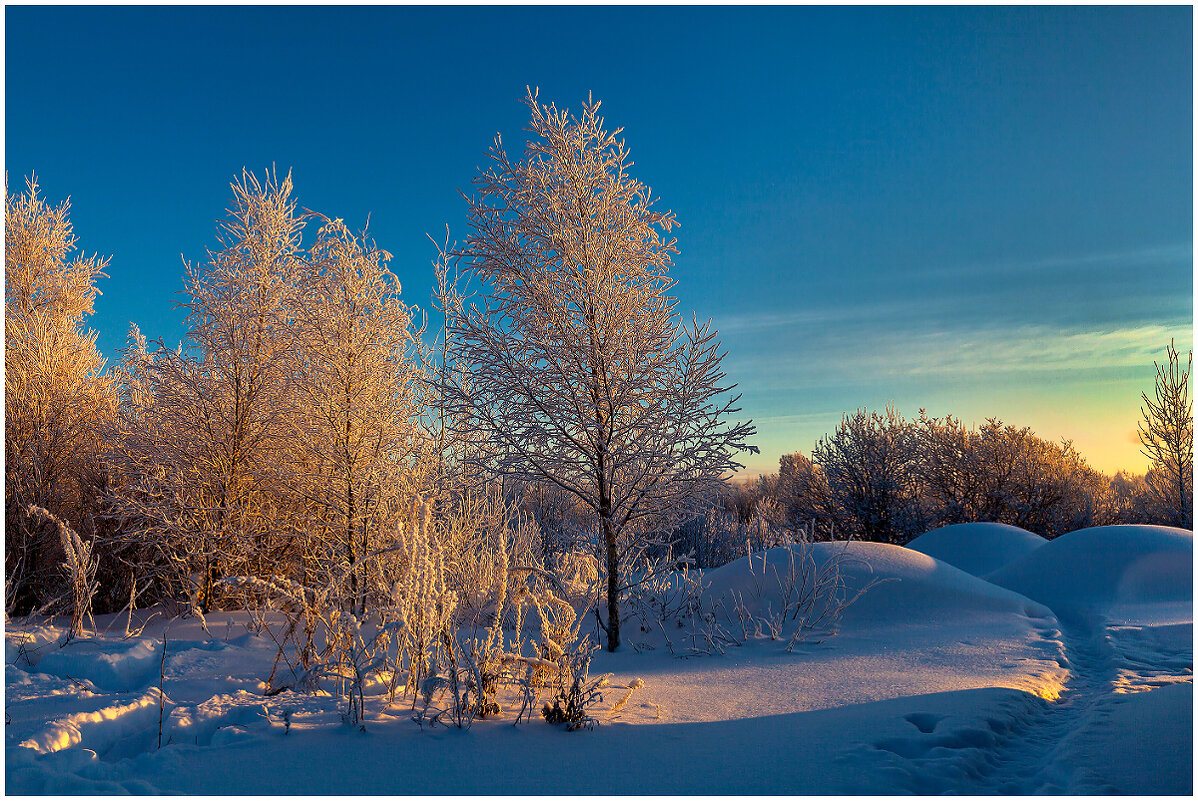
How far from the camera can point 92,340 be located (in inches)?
415

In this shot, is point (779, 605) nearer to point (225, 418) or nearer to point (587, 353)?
point (587, 353)

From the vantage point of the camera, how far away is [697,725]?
129 inches

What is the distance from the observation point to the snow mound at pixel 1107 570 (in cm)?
766

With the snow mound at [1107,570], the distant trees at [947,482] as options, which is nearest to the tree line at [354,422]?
the snow mound at [1107,570]

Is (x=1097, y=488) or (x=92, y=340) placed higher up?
(x=92, y=340)

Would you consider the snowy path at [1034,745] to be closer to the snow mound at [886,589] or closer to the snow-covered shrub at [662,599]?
the snow mound at [886,589]

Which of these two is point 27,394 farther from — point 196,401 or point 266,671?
point 266,671

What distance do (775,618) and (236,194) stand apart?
793cm

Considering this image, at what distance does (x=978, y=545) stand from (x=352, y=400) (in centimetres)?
1069

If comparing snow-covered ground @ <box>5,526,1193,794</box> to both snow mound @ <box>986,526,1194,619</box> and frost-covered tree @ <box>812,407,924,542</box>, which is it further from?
frost-covered tree @ <box>812,407,924,542</box>

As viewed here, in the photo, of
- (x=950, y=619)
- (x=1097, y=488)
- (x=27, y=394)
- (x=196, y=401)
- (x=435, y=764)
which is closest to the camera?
(x=435, y=764)

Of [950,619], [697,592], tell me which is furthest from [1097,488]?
[697,592]

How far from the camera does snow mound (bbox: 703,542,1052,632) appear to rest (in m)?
6.42

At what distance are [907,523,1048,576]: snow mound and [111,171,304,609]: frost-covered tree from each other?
1016 centimetres
